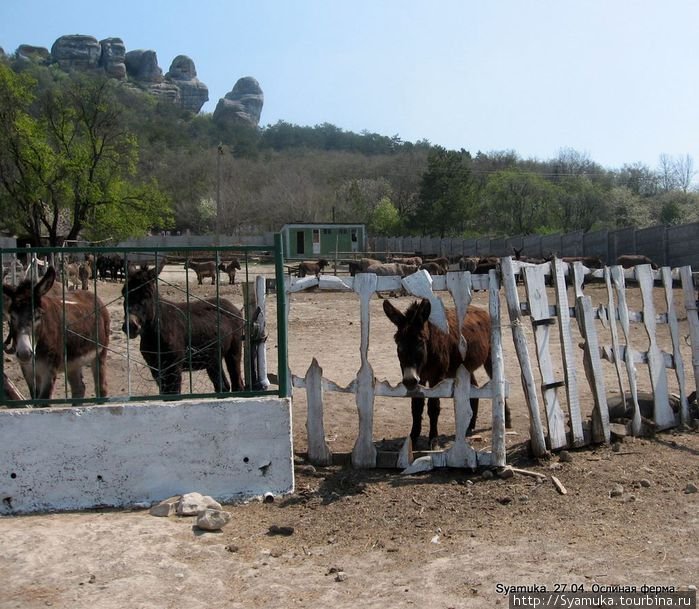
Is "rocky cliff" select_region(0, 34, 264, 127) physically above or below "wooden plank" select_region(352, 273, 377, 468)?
Result: above

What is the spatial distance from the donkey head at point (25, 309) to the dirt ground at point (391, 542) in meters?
1.54

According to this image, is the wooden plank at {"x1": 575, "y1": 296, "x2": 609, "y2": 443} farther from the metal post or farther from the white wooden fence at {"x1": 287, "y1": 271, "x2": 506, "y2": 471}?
the metal post

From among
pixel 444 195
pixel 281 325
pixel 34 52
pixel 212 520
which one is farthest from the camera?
pixel 34 52

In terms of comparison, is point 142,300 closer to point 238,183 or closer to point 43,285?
point 43,285

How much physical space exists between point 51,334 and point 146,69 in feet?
636

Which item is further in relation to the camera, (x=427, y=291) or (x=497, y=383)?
(x=427, y=291)

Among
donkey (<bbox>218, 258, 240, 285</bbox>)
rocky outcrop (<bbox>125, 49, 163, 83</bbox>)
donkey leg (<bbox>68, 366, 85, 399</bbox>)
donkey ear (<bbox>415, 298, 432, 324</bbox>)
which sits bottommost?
donkey leg (<bbox>68, 366, 85, 399</bbox>)

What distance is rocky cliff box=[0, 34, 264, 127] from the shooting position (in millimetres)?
174625

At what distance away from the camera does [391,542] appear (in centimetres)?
519

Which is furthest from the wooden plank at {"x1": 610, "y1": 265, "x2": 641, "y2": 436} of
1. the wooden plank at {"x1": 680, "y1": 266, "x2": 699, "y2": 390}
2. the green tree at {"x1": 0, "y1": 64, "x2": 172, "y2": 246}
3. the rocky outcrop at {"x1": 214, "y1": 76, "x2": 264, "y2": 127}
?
the rocky outcrop at {"x1": 214, "y1": 76, "x2": 264, "y2": 127}

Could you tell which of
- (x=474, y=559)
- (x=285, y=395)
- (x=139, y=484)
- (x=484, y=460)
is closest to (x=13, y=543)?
(x=139, y=484)

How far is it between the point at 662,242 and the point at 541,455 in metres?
30.3

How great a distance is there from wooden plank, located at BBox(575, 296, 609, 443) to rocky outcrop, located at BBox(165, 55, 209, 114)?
194272mm

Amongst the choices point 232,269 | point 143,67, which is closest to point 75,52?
point 143,67
